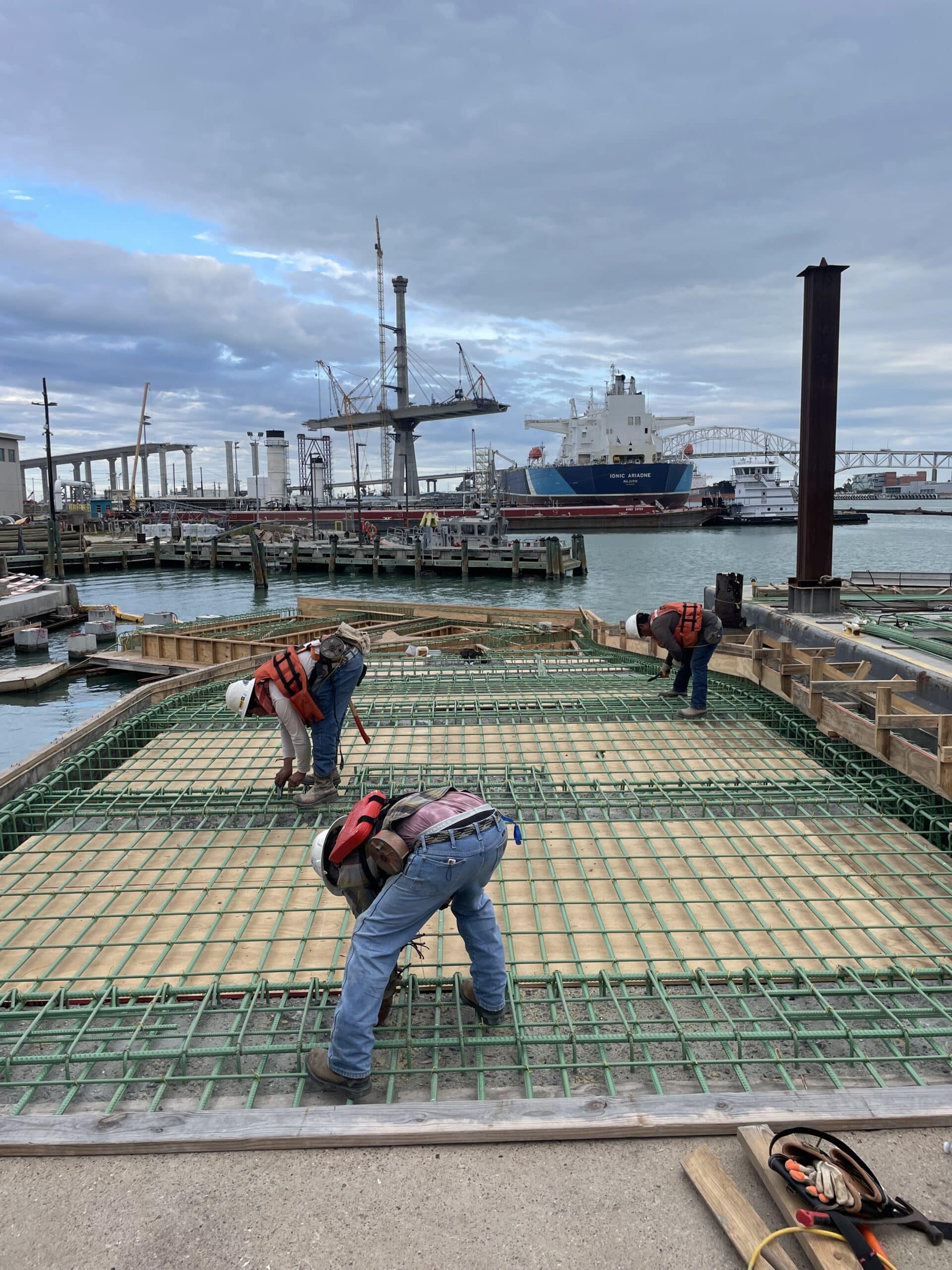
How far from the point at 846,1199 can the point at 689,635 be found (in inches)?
213

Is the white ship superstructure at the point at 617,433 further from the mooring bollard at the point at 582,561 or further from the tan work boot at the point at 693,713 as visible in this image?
the tan work boot at the point at 693,713

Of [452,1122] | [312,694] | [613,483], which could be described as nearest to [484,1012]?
[452,1122]

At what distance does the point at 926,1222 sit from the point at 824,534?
9.53 m

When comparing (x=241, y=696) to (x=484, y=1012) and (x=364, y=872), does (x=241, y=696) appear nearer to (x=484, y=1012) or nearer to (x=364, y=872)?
(x=364, y=872)

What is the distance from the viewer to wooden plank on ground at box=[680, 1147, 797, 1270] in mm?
2059

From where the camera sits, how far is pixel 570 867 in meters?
4.74

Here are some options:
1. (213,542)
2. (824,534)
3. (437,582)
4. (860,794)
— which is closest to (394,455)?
(213,542)

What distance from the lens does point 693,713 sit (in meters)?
7.71

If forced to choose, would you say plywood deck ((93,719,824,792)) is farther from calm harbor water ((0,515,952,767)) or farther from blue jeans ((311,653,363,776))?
calm harbor water ((0,515,952,767))

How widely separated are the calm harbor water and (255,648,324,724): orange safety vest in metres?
12.6

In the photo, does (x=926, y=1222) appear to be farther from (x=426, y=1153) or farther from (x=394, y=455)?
(x=394, y=455)

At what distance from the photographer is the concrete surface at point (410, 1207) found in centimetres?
211

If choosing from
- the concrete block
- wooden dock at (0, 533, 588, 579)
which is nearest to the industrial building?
wooden dock at (0, 533, 588, 579)

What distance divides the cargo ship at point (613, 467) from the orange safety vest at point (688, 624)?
75468 mm
